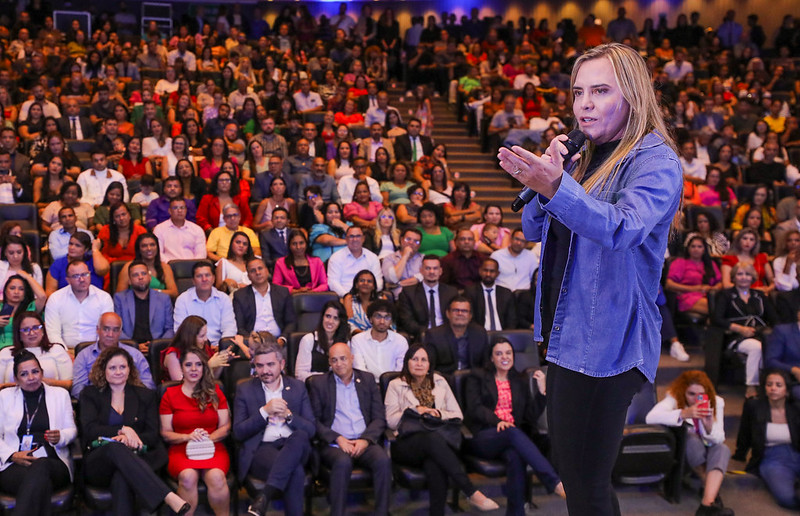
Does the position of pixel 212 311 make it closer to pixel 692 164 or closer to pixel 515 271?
pixel 515 271

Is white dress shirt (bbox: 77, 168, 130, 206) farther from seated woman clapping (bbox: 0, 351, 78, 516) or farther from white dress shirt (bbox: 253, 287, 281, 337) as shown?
seated woman clapping (bbox: 0, 351, 78, 516)

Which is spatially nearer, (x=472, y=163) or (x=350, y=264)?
(x=350, y=264)

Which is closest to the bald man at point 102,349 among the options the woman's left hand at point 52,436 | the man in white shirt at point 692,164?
the woman's left hand at point 52,436

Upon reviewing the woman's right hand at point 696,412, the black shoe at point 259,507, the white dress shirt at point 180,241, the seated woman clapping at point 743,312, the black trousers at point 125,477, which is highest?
the white dress shirt at point 180,241

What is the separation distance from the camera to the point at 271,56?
10695mm

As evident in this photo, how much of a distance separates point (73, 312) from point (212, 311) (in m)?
0.83

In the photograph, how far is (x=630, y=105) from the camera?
150cm

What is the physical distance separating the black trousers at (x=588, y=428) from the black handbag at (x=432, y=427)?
3.08m

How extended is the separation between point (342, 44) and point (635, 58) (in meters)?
11.0

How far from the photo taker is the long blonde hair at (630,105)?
1.47m

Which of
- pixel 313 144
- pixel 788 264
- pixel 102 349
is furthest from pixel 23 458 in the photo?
pixel 788 264

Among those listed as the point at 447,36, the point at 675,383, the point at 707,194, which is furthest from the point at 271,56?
the point at 675,383

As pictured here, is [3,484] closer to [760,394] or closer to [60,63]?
[760,394]

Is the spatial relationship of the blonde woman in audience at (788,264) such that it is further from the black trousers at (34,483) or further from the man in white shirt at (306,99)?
the man in white shirt at (306,99)
